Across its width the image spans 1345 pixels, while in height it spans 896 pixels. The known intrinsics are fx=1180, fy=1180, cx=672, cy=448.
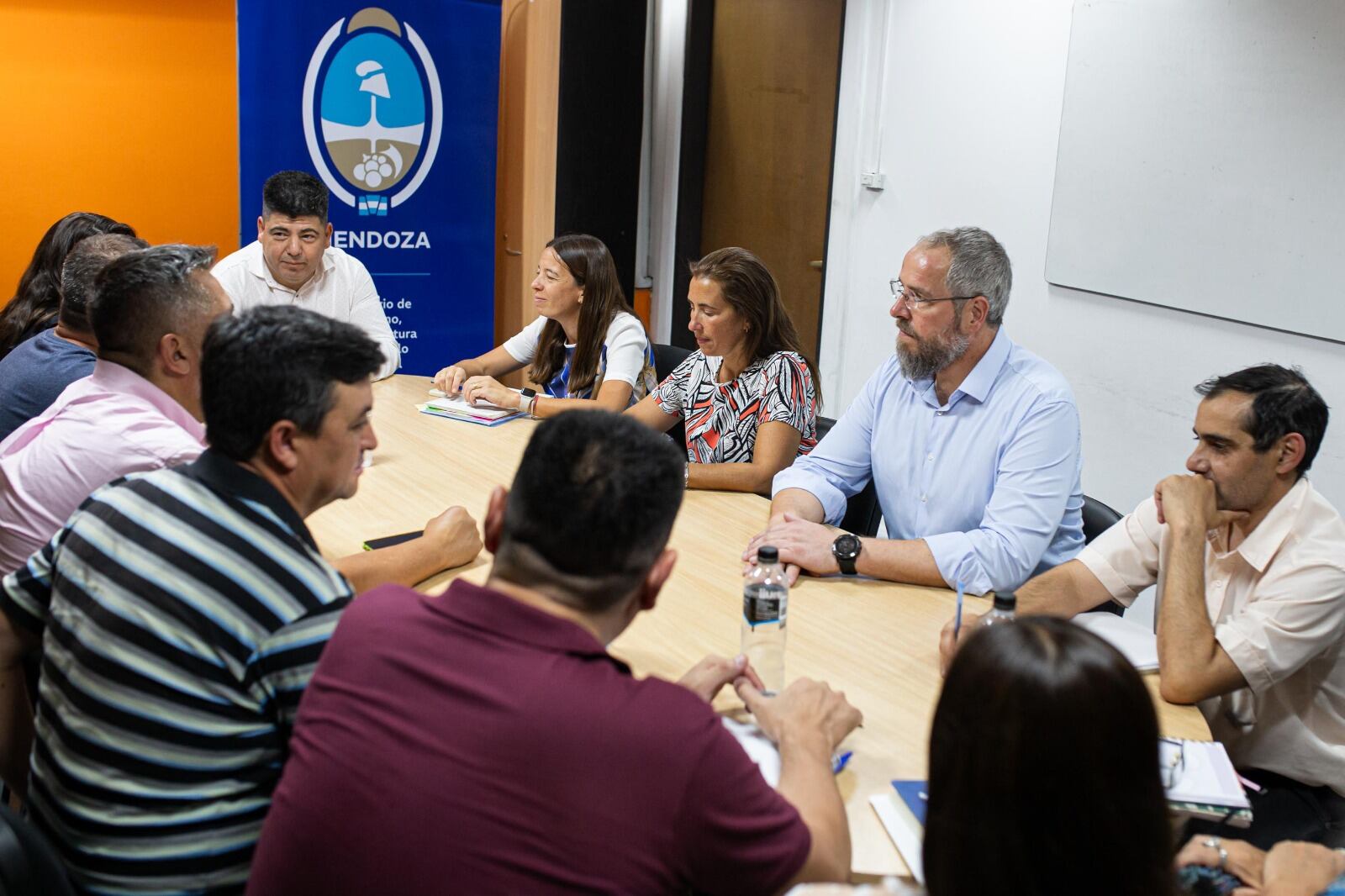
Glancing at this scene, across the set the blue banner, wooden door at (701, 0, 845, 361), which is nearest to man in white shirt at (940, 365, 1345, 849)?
wooden door at (701, 0, 845, 361)

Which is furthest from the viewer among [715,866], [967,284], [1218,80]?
[1218,80]

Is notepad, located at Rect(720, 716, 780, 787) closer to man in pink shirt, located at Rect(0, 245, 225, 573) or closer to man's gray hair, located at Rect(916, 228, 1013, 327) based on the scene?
man in pink shirt, located at Rect(0, 245, 225, 573)

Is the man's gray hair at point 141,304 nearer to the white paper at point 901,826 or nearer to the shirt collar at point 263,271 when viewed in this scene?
the white paper at point 901,826

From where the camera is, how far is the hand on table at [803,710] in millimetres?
1715

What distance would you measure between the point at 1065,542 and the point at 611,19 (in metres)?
3.78

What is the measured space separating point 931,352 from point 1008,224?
200cm

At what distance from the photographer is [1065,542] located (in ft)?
9.10

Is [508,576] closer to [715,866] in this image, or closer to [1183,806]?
[715,866]

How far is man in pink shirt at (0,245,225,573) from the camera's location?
2.12 m

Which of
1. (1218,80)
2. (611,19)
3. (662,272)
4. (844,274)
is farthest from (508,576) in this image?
(662,272)

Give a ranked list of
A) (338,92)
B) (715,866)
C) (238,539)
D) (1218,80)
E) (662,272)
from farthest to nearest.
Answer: (662,272) < (338,92) < (1218,80) < (238,539) < (715,866)

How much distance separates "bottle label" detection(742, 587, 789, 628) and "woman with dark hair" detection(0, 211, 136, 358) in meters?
2.56

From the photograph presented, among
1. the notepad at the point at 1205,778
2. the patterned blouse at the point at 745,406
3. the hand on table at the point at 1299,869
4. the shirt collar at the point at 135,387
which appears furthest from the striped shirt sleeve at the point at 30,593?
the patterned blouse at the point at 745,406

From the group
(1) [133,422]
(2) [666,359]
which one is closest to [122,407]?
(1) [133,422]
